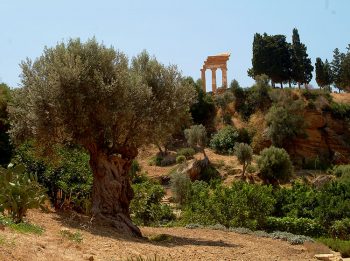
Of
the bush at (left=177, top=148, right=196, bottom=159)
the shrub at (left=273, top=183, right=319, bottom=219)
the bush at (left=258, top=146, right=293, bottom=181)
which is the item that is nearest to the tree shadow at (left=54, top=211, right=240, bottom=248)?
the shrub at (left=273, top=183, right=319, bottom=219)

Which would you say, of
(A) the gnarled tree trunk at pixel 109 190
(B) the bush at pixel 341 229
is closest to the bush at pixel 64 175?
(A) the gnarled tree trunk at pixel 109 190

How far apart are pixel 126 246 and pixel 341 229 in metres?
14.1

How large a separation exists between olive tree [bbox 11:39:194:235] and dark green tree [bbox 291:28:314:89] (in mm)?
41666

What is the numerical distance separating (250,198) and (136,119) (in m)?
9.50

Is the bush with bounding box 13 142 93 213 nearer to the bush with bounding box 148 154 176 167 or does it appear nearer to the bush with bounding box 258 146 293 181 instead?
the bush with bounding box 258 146 293 181

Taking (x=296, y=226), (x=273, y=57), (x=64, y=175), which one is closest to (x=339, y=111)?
(x=273, y=57)

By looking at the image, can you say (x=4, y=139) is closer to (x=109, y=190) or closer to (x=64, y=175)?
(x=64, y=175)

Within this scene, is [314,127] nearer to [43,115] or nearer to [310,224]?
[310,224]

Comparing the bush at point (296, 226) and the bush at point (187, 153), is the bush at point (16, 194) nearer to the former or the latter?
the bush at point (296, 226)

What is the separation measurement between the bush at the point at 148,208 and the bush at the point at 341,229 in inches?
302

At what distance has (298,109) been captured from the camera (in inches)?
1908

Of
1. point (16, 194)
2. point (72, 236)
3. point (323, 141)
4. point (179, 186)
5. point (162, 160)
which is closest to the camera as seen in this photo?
point (72, 236)

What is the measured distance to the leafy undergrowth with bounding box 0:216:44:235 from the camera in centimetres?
1078

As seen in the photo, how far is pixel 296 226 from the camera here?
23625mm
